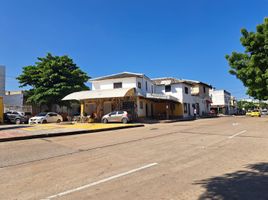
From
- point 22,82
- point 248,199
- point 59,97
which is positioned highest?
point 22,82

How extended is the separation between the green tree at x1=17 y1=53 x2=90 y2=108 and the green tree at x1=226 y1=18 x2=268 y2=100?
24.1 m

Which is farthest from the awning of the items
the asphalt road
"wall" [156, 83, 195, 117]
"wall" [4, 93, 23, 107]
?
the asphalt road

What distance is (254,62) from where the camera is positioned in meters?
24.4

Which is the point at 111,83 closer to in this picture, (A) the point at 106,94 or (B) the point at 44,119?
(A) the point at 106,94

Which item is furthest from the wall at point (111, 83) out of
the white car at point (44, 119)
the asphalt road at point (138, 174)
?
the asphalt road at point (138, 174)

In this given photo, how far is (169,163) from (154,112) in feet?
109

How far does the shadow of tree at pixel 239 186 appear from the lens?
4.34 m

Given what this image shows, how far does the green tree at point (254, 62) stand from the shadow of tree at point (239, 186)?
64.5 feet

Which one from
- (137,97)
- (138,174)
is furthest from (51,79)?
(138,174)

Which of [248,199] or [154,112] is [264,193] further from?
[154,112]

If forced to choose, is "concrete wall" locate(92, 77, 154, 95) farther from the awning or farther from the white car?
the white car

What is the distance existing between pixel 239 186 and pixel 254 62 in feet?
74.7

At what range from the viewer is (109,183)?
5227 millimetres

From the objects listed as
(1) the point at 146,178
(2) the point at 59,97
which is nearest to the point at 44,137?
(1) the point at 146,178
